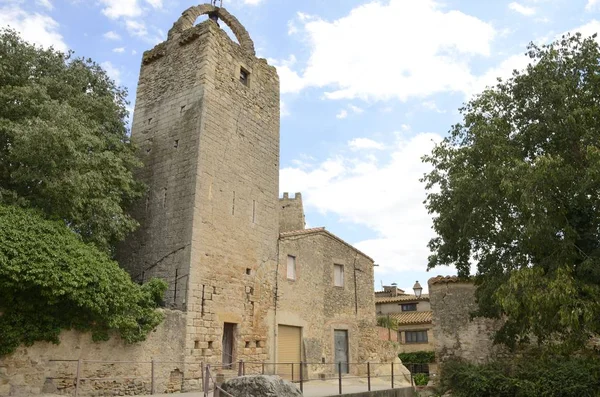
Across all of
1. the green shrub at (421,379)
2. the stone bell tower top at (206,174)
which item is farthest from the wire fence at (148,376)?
the green shrub at (421,379)

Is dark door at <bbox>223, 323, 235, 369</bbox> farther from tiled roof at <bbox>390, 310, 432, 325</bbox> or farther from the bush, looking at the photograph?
tiled roof at <bbox>390, 310, 432, 325</bbox>

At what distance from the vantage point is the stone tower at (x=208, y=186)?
13.8 m

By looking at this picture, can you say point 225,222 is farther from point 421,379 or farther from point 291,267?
point 421,379

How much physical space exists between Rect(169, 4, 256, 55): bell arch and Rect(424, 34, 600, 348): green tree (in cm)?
892

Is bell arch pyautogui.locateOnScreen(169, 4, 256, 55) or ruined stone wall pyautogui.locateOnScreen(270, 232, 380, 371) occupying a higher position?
bell arch pyautogui.locateOnScreen(169, 4, 256, 55)

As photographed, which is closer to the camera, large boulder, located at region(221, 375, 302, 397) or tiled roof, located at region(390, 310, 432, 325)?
large boulder, located at region(221, 375, 302, 397)

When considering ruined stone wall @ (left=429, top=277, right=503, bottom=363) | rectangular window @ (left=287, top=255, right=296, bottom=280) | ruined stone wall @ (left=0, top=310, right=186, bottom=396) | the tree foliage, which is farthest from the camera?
rectangular window @ (left=287, top=255, right=296, bottom=280)

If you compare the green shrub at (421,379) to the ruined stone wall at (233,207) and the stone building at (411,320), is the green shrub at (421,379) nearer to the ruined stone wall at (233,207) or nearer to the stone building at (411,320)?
the stone building at (411,320)

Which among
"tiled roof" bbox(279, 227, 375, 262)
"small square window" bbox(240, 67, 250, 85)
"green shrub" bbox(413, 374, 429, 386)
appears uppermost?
"small square window" bbox(240, 67, 250, 85)

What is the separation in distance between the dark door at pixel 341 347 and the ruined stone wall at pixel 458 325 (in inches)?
173

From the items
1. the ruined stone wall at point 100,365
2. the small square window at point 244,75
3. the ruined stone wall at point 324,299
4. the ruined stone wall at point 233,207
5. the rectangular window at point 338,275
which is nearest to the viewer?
the ruined stone wall at point 100,365

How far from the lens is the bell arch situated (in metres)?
17.9

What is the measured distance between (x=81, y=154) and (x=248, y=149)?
6237 millimetres

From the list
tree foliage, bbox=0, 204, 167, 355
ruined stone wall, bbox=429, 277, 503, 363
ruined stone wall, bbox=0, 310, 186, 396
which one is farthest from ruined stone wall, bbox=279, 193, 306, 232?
tree foliage, bbox=0, 204, 167, 355
